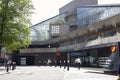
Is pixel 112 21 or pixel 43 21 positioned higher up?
pixel 43 21

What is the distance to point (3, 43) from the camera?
57812mm

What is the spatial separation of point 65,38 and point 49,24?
2402 centimetres

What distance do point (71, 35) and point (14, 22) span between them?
1982cm

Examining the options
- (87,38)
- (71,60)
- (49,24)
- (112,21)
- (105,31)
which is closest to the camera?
(112,21)

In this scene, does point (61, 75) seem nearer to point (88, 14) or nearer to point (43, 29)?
point (88, 14)

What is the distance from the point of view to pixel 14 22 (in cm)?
5719

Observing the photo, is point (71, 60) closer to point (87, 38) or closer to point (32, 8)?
point (87, 38)

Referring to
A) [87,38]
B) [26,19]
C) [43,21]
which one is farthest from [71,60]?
[43,21]

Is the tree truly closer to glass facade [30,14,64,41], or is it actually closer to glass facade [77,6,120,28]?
glass facade [77,6,120,28]

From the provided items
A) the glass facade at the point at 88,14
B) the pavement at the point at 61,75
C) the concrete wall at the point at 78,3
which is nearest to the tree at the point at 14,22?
the pavement at the point at 61,75

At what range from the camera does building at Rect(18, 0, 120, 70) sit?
59000 mm

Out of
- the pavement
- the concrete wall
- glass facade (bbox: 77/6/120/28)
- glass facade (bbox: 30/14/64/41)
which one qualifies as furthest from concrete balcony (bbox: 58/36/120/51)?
the concrete wall

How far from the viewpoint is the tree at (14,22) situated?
5569 centimetres

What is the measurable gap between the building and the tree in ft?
34.0
